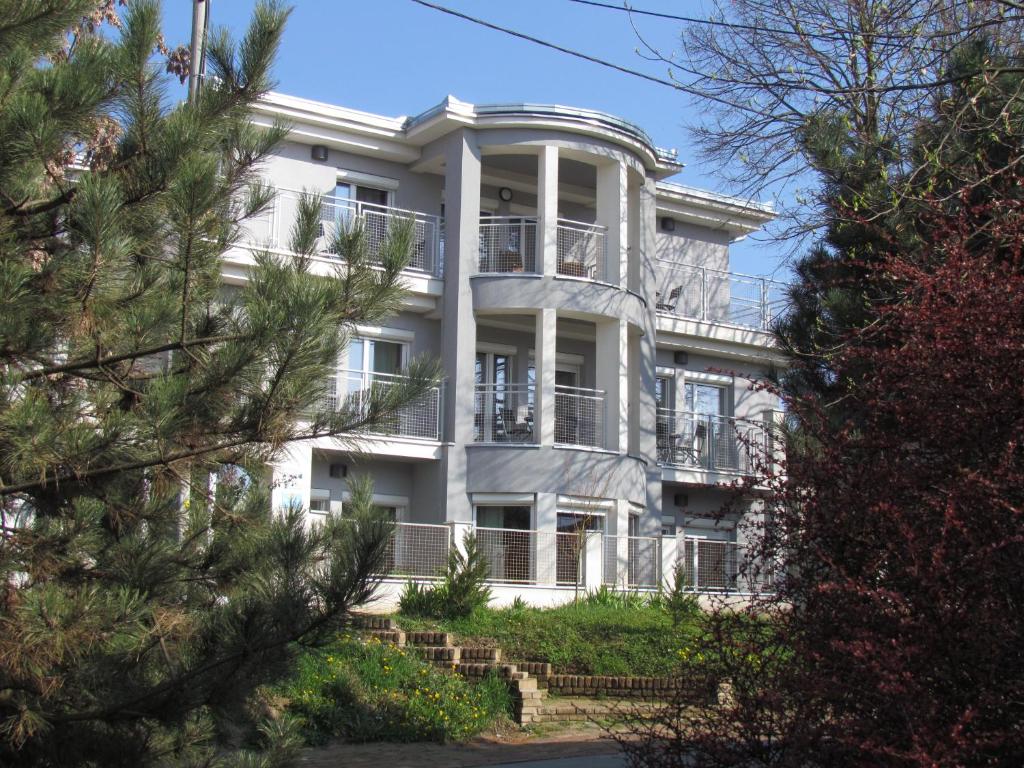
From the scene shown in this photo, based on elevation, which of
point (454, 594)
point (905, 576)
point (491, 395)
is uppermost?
point (491, 395)

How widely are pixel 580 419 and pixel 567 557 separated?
3103 millimetres

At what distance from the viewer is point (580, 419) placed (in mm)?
24234

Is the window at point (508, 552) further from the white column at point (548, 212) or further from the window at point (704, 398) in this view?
the window at point (704, 398)

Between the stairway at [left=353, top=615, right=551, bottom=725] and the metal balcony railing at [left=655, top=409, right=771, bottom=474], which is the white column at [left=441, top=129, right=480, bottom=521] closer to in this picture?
the stairway at [left=353, top=615, right=551, bottom=725]

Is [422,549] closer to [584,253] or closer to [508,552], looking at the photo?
[508,552]

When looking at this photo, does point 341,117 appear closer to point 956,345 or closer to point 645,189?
point 645,189

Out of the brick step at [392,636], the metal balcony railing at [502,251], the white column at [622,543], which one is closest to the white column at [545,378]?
the metal balcony railing at [502,251]

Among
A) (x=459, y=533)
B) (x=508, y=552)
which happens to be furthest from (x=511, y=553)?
(x=459, y=533)

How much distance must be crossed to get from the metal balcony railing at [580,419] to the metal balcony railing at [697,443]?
277 centimetres

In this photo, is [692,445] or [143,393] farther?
[692,445]

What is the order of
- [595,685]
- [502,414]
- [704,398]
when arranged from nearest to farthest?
[595,685] → [502,414] → [704,398]

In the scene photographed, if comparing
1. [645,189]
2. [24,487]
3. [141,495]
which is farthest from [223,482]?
[645,189]

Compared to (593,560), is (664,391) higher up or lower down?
higher up

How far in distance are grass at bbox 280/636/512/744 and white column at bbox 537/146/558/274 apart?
10.3 m
